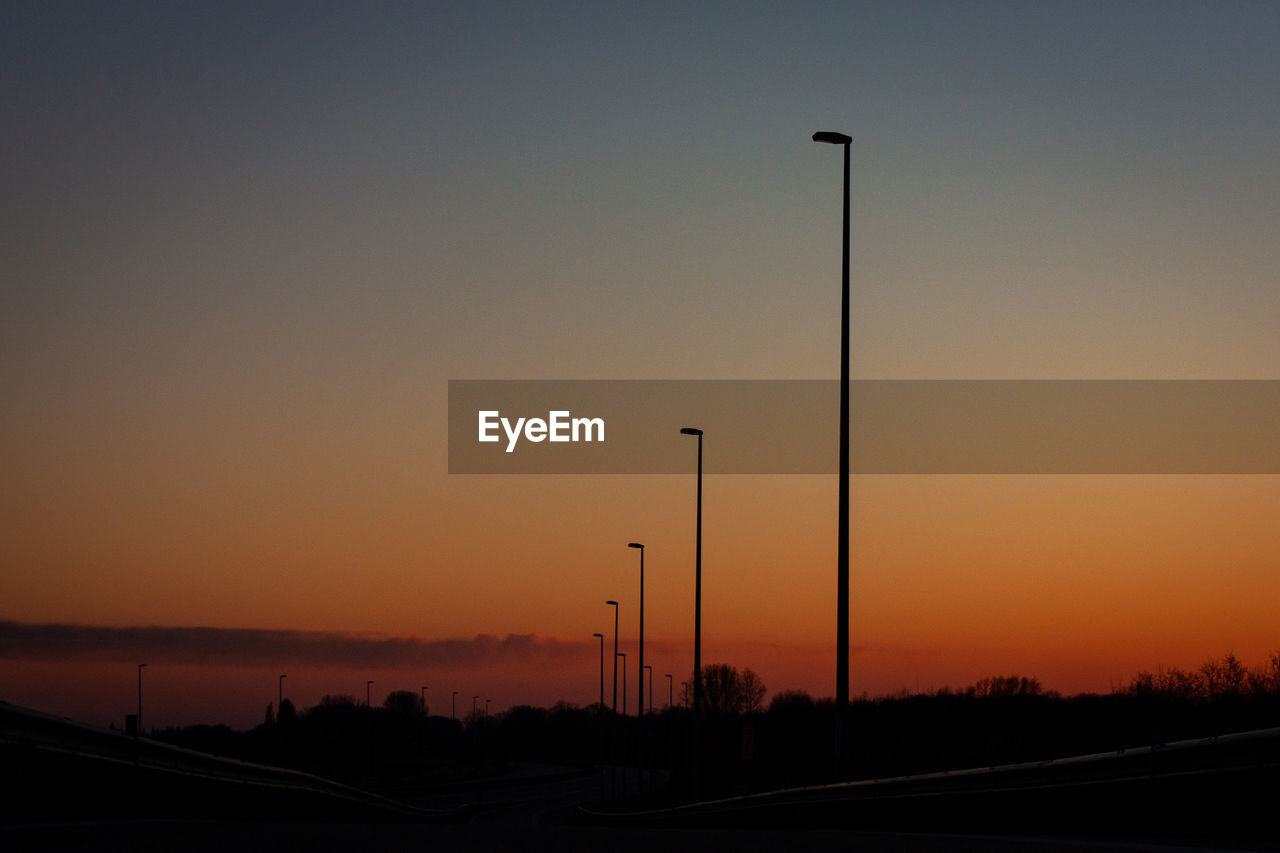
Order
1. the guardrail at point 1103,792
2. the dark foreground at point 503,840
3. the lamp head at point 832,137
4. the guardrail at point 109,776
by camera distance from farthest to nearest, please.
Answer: the lamp head at point 832,137 < the guardrail at point 109,776 < the dark foreground at point 503,840 < the guardrail at point 1103,792

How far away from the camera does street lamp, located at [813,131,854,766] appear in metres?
25.5

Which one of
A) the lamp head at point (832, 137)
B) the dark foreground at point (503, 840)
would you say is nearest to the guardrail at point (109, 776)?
the dark foreground at point (503, 840)

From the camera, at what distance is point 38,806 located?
17391 millimetres

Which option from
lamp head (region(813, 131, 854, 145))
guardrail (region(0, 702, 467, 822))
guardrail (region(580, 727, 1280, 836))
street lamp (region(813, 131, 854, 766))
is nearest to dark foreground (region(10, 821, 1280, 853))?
guardrail (region(580, 727, 1280, 836))

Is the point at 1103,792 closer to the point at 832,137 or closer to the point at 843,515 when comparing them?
the point at 843,515

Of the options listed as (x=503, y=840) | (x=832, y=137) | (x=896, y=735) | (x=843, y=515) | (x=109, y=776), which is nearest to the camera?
(x=503, y=840)

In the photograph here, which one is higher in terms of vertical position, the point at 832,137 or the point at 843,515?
the point at 832,137

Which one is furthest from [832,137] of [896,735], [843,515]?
[896,735]

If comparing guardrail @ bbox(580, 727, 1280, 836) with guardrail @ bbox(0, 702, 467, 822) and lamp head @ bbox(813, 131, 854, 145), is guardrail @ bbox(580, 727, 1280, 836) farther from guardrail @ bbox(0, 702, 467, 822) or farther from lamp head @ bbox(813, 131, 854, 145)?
lamp head @ bbox(813, 131, 854, 145)

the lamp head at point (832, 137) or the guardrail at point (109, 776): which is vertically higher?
the lamp head at point (832, 137)

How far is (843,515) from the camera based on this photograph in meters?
27.0

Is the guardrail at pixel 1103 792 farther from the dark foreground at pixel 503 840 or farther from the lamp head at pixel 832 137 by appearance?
the lamp head at pixel 832 137

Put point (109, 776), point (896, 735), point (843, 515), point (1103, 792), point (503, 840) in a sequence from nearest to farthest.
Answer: point (1103, 792) < point (503, 840) < point (109, 776) < point (843, 515) < point (896, 735)

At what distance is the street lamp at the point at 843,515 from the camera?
2545 cm
